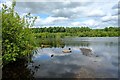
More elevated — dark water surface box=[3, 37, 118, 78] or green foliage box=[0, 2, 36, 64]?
green foliage box=[0, 2, 36, 64]

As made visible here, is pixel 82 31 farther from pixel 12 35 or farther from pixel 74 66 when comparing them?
pixel 12 35

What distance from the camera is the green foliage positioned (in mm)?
16938

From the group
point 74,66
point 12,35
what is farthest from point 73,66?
point 12,35

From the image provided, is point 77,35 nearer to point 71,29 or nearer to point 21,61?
point 71,29

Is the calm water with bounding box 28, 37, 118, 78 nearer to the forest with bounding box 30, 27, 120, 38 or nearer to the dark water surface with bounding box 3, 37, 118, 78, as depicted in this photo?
the dark water surface with bounding box 3, 37, 118, 78

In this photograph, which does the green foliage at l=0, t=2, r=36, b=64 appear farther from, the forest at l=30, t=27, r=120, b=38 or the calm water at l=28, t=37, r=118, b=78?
the forest at l=30, t=27, r=120, b=38

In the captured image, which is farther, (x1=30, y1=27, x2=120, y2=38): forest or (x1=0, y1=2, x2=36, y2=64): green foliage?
(x1=30, y1=27, x2=120, y2=38): forest

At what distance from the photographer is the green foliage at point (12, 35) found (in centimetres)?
1694

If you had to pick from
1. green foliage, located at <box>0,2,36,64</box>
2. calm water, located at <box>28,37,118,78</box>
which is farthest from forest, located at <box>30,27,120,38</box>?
green foliage, located at <box>0,2,36,64</box>

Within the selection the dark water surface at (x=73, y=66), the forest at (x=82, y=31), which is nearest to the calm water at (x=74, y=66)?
the dark water surface at (x=73, y=66)

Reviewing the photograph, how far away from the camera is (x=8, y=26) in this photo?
1753cm

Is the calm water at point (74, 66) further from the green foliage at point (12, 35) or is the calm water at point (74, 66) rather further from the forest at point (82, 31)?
the forest at point (82, 31)

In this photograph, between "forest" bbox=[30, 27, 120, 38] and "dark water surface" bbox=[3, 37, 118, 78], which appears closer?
"dark water surface" bbox=[3, 37, 118, 78]

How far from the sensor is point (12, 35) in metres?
18.5
